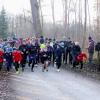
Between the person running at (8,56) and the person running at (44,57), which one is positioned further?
the person running at (44,57)

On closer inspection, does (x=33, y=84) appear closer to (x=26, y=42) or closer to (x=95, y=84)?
(x=95, y=84)

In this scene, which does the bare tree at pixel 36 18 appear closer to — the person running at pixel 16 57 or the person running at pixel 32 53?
the person running at pixel 32 53

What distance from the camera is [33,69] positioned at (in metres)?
23.5

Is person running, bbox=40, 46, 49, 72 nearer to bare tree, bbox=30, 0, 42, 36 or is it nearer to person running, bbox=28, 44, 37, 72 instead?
person running, bbox=28, 44, 37, 72

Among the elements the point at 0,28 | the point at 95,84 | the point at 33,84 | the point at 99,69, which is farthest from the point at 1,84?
the point at 0,28

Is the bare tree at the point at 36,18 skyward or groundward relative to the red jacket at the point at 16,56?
skyward

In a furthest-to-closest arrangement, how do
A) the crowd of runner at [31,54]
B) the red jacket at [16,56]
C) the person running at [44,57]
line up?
1. the person running at [44,57]
2. the crowd of runner at [31,54]
3. the red jacket at [16,56]

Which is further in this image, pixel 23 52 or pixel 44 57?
pixel 23 52

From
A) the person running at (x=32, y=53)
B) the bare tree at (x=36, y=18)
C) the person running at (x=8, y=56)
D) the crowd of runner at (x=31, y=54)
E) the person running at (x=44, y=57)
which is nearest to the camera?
the crowd of runner at (x=31, y=54)

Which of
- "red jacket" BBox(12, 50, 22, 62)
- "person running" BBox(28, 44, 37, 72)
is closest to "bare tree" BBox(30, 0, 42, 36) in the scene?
"person running" BBox(28, 44, 37, 72)

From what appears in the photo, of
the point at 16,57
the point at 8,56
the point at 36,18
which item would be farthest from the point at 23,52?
the point at 36,18

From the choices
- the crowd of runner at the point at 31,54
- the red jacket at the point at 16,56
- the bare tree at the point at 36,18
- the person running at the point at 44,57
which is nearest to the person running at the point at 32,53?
the crowd of runner at the point at 31,54

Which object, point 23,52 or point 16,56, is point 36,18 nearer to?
point 23,52

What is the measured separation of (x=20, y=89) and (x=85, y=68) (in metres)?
9.76
